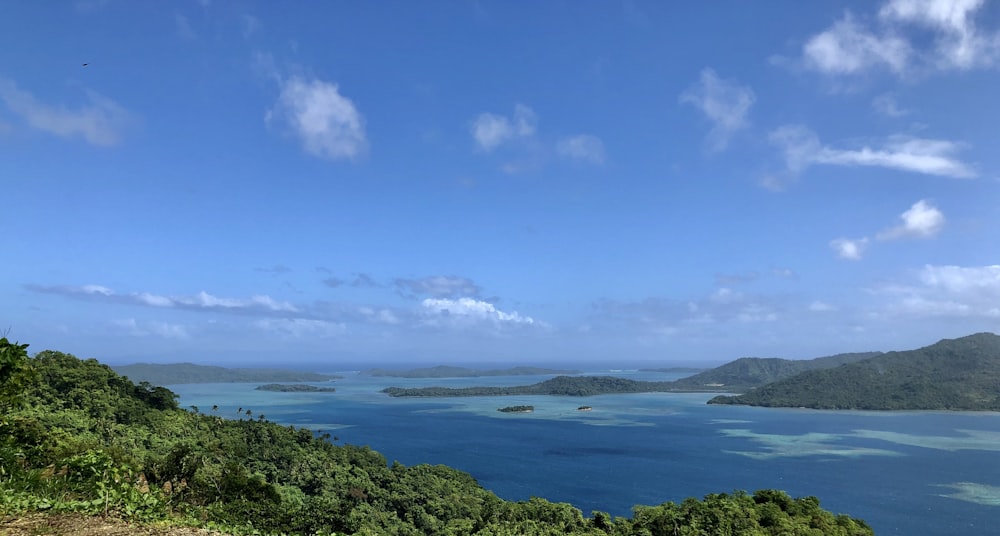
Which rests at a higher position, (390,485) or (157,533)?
(157,533)

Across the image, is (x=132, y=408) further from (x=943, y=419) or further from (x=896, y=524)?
(x=943, y=419)

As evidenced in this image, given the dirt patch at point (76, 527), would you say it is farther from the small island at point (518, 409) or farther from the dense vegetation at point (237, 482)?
the small island at point (518, 409)

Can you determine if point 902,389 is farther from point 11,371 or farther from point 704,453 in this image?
point 11,371

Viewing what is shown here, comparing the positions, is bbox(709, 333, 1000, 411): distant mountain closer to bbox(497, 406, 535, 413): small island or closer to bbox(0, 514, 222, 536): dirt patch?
bbox(497, 406, 535, 413): small island

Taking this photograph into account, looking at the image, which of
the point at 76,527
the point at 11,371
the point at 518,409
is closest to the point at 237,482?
the point at 11,371

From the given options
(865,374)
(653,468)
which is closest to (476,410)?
(653,468)
